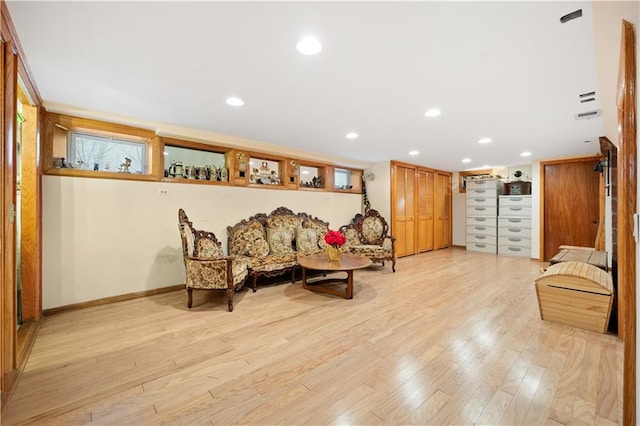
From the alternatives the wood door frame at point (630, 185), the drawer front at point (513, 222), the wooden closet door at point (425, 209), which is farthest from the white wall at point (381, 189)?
the wood door frame at point (630, 185)

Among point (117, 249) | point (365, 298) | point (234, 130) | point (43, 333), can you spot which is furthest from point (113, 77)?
point (365, 298)

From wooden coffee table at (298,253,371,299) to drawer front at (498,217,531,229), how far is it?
4.66 m

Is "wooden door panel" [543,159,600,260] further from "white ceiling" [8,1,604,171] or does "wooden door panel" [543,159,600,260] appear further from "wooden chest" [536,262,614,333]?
"wooden chest" [536,262,614,333]

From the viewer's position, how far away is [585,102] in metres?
2.66

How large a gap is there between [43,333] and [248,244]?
7.46 feet

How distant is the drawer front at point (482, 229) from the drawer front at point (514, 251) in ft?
1.34

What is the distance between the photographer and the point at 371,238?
550 centimetres

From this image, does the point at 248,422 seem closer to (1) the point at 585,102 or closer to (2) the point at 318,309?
(2) the point at 318,309

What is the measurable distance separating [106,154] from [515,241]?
7983 mm

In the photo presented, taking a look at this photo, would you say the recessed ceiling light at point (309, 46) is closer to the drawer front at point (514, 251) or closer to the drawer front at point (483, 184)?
the drawer front at point (483, 184)

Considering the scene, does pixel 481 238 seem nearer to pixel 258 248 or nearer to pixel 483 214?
pixel 483 214

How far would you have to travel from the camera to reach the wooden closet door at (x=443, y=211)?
7363 mm

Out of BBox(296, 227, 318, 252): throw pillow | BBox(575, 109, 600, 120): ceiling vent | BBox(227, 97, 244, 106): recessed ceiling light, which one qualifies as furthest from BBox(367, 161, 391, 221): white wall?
BBox(227, 97, 244, 106): recessed ceiling light

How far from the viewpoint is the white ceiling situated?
1.51m
